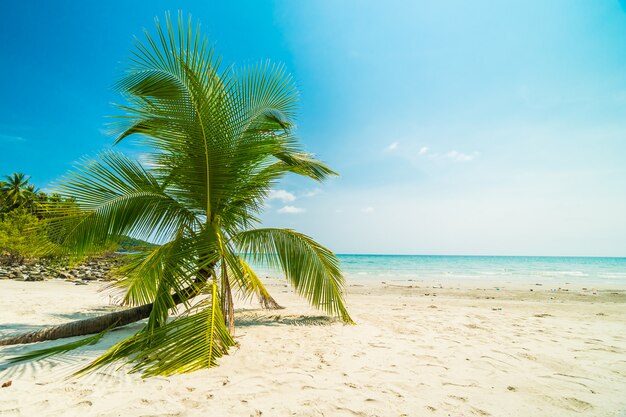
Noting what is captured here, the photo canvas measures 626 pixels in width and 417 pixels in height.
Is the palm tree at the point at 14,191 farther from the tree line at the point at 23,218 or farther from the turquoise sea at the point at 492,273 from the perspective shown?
the turquoise sea at the point at 492,273

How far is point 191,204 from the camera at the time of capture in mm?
4883

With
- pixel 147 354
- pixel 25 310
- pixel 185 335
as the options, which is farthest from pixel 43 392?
pixel 25 310

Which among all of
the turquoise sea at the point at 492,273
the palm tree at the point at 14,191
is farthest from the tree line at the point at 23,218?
the turquoise sea at the point at 492,273

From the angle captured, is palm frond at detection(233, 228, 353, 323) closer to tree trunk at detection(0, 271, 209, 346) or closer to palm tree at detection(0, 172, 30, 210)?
tree trunk at detection(0, 271, 209, 346)

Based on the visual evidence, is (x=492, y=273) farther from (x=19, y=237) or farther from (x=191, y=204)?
(x=19, y=237)

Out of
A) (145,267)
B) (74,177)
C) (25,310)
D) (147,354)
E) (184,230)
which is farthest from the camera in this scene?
(25,310)

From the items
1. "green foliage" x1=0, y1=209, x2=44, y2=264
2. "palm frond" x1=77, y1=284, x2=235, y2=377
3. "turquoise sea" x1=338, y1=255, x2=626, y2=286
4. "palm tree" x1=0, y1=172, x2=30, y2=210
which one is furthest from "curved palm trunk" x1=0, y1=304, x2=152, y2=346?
"palm tree" x1=0, y1=172, x2=30, y2=210

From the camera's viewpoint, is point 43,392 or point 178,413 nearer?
point 178,413

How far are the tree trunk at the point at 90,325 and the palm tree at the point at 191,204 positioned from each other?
0.04m

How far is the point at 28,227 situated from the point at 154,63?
2.91m

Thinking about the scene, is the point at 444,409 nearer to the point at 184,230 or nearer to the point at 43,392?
the point at 43,392

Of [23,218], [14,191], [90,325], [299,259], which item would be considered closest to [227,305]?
[299,259]

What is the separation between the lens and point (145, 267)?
180 inches

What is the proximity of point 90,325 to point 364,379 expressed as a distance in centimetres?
441
